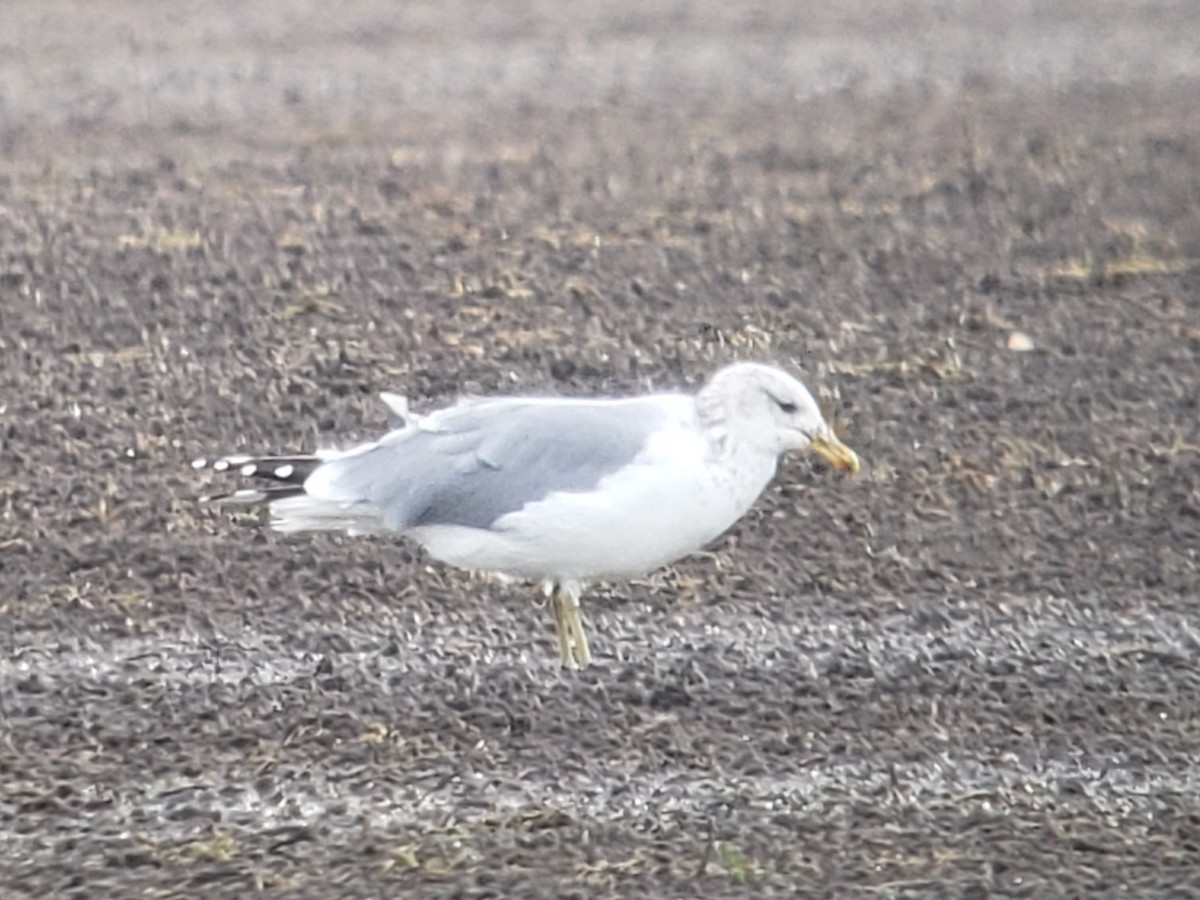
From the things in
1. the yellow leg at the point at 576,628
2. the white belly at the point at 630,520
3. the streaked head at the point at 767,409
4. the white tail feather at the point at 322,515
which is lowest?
the yellow leg at the point at 576,628

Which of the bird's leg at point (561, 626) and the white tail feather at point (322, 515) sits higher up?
the white tail feather at point (322, 515)

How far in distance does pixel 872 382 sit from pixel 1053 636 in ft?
6.41

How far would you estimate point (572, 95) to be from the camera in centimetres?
1202

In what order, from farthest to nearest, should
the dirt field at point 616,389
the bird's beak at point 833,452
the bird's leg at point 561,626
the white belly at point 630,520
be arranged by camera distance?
1. the bird's leg at point 561,626
2. the bird's beak at point 833,452
3. the white belly at point 630,520
4. the dirt field at point 616,389

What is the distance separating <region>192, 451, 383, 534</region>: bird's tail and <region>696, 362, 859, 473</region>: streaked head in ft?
2.73

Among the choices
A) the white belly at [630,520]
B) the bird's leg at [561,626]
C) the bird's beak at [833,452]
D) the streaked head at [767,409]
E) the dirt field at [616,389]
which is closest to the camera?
the dirt field at [616,389]

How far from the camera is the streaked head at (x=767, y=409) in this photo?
16.7 ft

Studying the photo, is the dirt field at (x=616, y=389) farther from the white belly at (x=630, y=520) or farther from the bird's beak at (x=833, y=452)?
the bird's beak at (x=833, y=452)

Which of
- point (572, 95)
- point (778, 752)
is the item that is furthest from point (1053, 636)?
point (572, 95)

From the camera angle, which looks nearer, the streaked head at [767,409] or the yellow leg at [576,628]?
the streaked head at [767,409]

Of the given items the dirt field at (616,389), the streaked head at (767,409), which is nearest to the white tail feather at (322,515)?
the dirt field at (616,389)

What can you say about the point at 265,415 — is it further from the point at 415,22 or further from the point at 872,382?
the point at 415,22

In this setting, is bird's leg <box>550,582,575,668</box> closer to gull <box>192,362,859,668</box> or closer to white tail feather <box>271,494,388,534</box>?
gull <box>192,362,859,668</box>

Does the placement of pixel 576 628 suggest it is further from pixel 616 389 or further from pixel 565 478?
pixel 616 389
